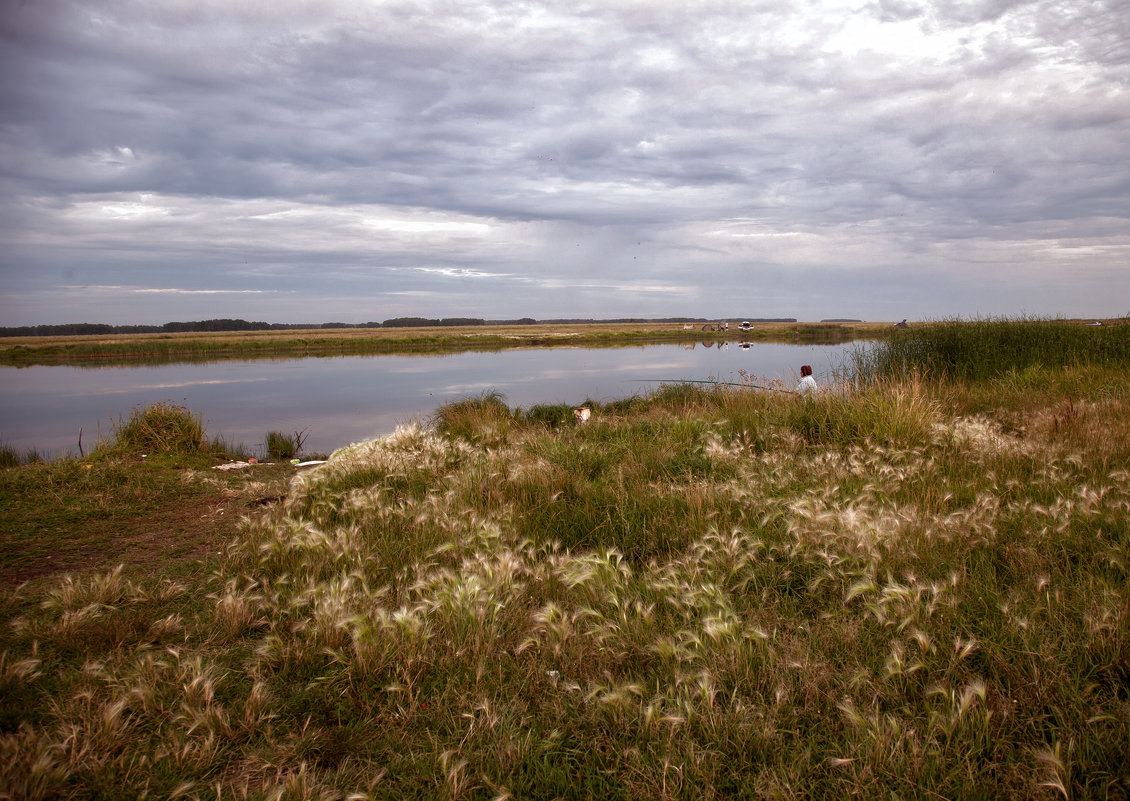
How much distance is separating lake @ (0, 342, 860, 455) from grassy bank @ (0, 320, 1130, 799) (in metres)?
8.53

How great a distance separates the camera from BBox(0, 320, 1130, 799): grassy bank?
7.00 feet

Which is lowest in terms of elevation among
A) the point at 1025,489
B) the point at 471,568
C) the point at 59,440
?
the point at 59,440

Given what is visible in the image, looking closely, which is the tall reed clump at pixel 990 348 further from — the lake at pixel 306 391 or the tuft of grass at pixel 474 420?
the tuft of grass at pixel 474 420

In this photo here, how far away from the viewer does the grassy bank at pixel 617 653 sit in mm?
2133

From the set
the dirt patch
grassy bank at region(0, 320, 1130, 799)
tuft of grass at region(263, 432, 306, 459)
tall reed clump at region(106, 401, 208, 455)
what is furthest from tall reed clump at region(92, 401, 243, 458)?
grassy bank at region(0, 320, 1130, 799)

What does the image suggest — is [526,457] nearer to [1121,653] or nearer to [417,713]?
[417,713]

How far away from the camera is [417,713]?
2.55 meters

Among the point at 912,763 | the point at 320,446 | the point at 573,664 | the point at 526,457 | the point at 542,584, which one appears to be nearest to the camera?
the point at 912,763

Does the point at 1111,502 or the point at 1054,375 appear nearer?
the point at 1111,502

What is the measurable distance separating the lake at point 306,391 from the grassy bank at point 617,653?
8.53 metres

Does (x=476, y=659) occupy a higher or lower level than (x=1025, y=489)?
lower

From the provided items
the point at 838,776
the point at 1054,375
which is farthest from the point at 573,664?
the point at 1054,375

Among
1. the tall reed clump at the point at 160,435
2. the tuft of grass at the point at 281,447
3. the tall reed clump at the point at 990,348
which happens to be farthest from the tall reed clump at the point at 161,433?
the tall reed clump at the point at 990,348

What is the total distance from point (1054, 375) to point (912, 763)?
1396cm
